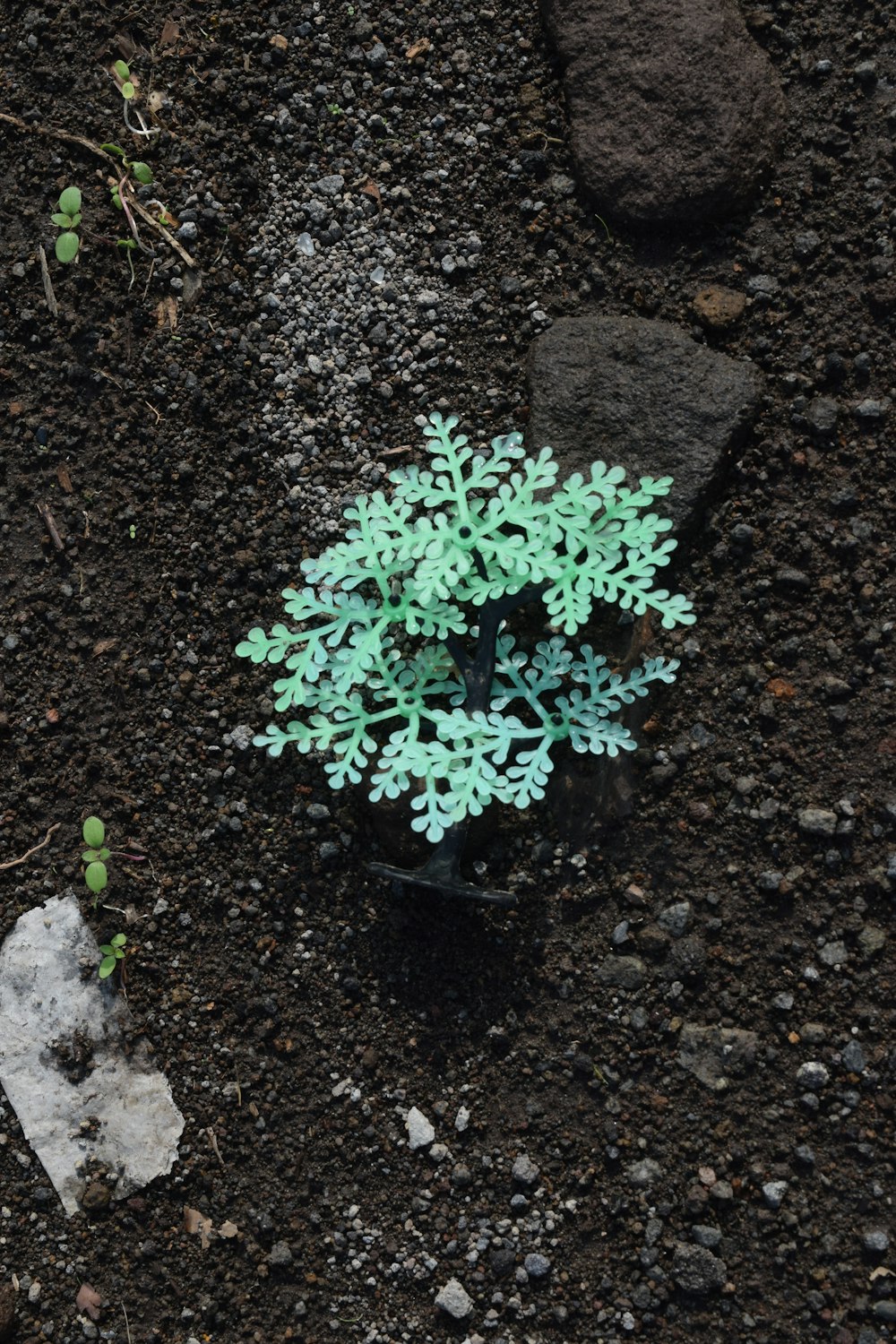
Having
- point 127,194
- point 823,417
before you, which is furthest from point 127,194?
point 823,417

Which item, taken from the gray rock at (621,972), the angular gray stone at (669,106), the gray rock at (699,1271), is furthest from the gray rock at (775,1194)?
the angular gray stone at (669,106)

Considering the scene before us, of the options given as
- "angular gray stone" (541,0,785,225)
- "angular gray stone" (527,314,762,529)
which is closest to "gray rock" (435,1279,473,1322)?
"angular gray stone" (527,314,762,529)

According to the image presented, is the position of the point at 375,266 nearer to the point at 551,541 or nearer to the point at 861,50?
the point at 551,541

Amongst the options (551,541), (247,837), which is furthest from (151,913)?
(551,541)

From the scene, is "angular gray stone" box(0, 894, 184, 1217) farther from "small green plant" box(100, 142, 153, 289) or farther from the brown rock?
the brown rock

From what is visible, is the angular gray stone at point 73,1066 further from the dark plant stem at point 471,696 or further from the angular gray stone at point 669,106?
the angular gray stone at point 669,106

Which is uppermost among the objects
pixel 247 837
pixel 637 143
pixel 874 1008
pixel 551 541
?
pixel 637 143
